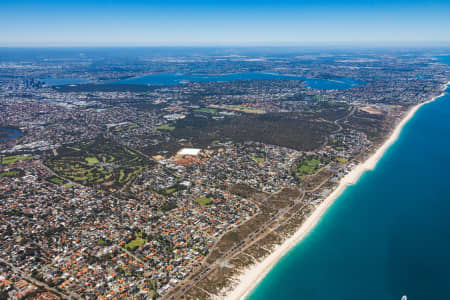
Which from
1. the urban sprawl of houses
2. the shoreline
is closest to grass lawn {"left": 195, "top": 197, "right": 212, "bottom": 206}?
the urban sprawl of houses

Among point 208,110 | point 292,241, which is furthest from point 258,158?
point 208,110

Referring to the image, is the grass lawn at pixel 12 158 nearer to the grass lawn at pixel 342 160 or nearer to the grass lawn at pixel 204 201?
the grass lawn at pixel 204 201

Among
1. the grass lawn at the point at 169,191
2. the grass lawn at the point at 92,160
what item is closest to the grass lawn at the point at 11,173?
the grass lawn at the point at 92,160

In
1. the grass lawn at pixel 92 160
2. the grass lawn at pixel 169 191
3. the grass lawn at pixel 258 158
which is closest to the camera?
the grass lawn at pixel 169 191

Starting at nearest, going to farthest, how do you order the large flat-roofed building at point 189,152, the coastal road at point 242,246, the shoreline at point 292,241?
the coastal road at point 242,246 < the shoreline at point 292,241 < the large flat-roofed building at point 189,152

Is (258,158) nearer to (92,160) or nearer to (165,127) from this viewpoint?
(165,127)

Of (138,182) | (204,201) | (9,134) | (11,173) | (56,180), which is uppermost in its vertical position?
(9,134)

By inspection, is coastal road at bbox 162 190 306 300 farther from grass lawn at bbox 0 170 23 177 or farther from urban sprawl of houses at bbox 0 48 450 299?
grass lawn at bbox 0 170 23 177
